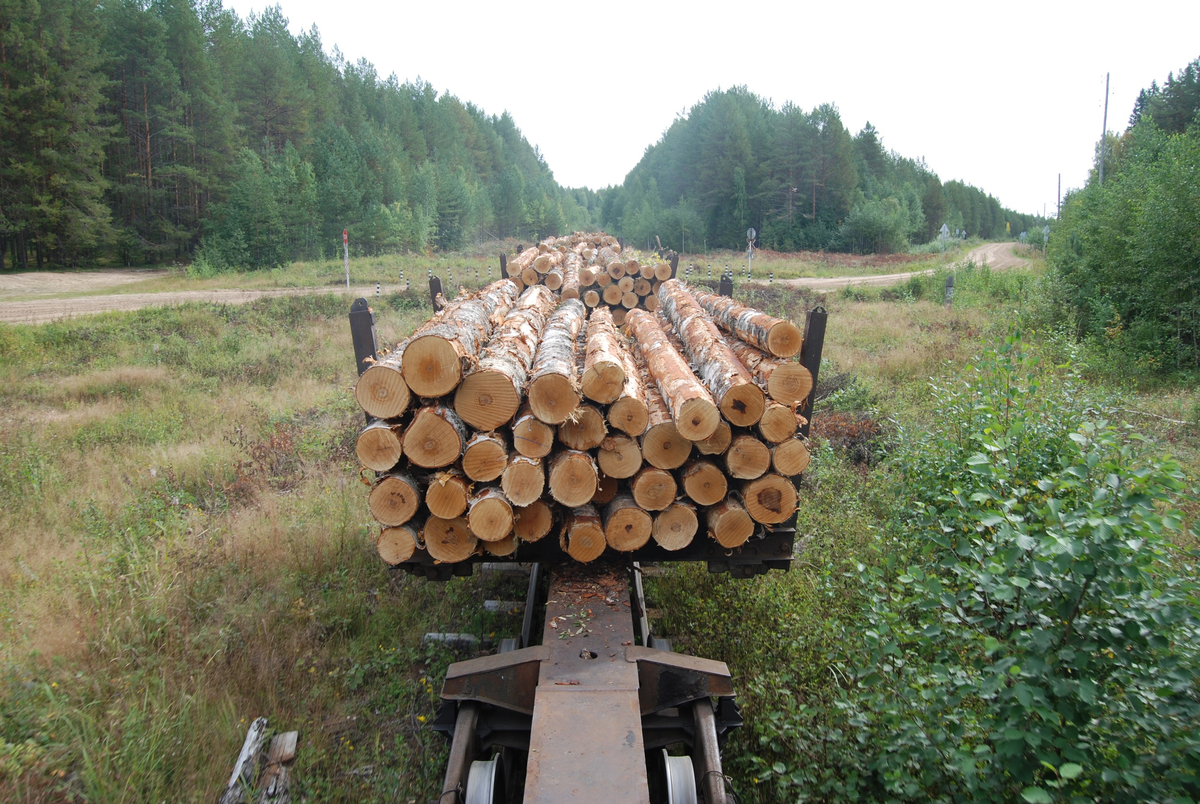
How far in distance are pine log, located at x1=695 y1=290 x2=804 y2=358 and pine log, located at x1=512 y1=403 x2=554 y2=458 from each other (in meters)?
1.71

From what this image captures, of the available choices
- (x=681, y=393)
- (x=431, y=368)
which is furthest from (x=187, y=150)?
(x=681, y=393)

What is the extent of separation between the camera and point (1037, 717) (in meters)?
2.23

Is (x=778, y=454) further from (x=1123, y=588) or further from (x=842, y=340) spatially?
(x=842, y=340)

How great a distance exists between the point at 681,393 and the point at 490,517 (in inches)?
52.3

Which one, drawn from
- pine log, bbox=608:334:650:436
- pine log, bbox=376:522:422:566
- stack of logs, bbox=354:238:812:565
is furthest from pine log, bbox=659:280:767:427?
pine log, bbox=376:522:422:566

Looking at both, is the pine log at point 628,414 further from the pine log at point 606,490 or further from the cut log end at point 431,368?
the cut log end at point 431,368

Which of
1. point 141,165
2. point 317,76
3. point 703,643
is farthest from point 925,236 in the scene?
point 703,643

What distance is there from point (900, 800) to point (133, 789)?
3.66 meters

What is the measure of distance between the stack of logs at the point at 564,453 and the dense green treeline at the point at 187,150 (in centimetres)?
3110

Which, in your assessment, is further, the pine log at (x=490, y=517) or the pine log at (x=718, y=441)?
the pine log at (x=718, y=441)

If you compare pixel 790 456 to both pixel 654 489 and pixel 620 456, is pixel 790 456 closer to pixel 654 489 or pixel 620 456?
pixel 654 489

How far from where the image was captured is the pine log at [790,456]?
143 inches

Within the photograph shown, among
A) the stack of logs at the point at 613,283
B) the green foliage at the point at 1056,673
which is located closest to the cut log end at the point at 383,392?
the green foliage at the point at 1056,673

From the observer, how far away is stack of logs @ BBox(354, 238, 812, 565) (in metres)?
3.37
